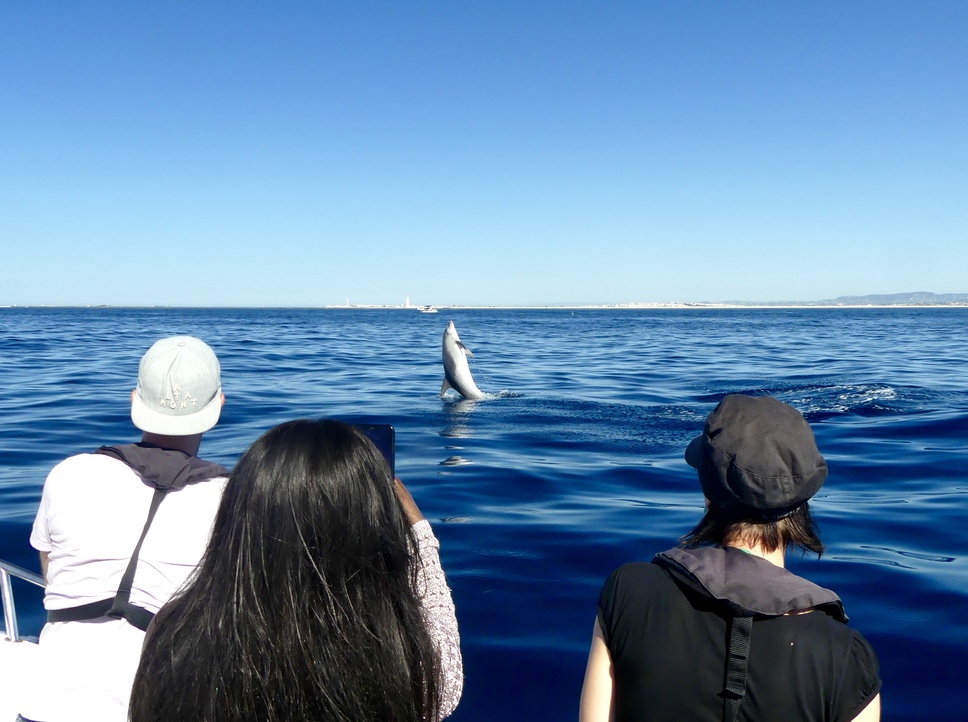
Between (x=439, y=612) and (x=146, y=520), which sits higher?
(x=146, y=520)

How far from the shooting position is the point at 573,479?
905 centimetres

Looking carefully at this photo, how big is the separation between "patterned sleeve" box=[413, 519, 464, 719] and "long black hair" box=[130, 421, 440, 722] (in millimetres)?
372

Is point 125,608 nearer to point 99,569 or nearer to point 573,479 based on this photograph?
Result: point 99,569

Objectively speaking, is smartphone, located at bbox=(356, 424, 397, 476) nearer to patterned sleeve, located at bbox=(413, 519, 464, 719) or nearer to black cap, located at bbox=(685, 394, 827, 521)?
patterned sleeve, located at bbox=(413, 519, 464, 719)

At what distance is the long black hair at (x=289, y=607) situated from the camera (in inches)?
72.5

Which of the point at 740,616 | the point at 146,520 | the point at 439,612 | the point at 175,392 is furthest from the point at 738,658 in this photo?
the point at 175,392

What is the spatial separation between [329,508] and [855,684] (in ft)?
5.10

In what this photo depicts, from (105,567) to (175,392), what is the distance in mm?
699

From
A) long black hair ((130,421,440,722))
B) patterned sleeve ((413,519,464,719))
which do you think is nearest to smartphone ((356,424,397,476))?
patterned sleeve ((413,519,464,719))

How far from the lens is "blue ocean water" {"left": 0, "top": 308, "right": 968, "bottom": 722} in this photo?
4871 mm

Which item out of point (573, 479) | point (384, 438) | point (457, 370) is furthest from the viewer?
point (457, 370)

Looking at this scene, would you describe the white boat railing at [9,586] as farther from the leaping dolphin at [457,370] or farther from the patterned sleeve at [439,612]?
the leaping dolphin at [457,370]

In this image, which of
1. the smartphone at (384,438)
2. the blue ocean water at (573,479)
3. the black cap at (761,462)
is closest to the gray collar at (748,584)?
the black cap at (761,462)

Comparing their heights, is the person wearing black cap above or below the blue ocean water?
above
